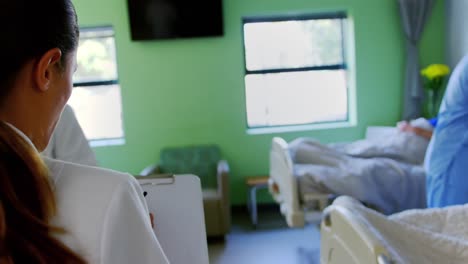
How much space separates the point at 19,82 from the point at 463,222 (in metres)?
1.82

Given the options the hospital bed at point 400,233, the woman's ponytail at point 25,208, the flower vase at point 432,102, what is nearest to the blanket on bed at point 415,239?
the hospital bed at point 400,233

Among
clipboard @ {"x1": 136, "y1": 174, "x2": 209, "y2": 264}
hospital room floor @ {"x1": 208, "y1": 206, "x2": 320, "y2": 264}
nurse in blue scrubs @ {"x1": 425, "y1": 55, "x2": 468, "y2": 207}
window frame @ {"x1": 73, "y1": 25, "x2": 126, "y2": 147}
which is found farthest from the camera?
window frame @ {"x1": 73, "y1": 25, "x2": 126, "y2": 147}

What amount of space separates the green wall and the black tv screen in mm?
105

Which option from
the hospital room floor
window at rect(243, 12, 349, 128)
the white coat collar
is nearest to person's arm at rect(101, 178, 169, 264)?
the white coat collar

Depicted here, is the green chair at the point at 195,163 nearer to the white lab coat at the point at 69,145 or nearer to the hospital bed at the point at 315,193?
the hospital bed at the point at 315,193

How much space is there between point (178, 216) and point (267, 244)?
3.17m

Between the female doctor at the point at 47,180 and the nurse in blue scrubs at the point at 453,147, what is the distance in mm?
2338

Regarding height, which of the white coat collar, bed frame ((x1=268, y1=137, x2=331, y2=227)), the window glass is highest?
the window glass

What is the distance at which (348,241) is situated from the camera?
165cm

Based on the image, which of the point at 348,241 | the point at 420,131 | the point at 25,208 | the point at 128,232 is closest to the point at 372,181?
the point at 420,131

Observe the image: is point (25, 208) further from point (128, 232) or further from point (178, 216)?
point (178, 216)

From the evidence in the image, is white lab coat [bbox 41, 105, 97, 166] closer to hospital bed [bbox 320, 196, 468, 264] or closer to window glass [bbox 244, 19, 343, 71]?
hospital bed [bbox 320, 196, 468, 264]

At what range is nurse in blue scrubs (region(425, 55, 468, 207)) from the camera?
2588mm

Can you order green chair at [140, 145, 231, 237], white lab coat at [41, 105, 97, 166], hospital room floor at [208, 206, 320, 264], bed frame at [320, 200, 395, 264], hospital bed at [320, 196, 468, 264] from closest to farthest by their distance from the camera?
1. bed frame at [320, 200, 395, 264]
2. hospital bed at [320, 196, 468, 264]
3. white lab coat at [41, 105, 97, 166]
4. hospital room floor at [208, 206, 320, 264]
5. green chair at [140, 145, 231, 237]
